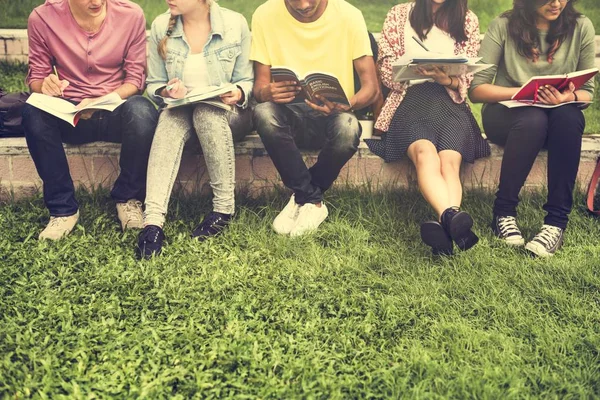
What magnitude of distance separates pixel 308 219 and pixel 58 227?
1.29 meters

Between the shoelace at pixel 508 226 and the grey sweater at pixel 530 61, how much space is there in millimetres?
776

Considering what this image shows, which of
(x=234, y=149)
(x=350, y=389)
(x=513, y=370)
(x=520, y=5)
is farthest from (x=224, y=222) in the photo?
(x=520, y=5)

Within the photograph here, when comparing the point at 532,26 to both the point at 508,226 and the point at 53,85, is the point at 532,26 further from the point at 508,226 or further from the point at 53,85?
the point at 53,85

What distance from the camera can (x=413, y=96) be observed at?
13.4 feet

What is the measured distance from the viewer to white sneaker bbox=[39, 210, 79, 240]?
3.78 metres

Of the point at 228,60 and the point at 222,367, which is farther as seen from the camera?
the point at 228,60

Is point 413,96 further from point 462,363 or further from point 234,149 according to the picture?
point 462,363

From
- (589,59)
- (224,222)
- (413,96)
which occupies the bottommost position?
(224,222)

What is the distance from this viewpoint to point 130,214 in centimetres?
393

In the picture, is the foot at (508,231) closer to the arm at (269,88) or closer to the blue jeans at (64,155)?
the arm at (269,88)

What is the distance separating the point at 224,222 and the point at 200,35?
3.34 feet

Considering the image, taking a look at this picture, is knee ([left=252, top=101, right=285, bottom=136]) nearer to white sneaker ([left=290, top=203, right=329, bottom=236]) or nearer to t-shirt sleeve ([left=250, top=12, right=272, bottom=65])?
t-shirt sleeve ([left=250, top=12, right=272, bottom=65])

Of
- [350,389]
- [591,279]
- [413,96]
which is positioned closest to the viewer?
[350,389]

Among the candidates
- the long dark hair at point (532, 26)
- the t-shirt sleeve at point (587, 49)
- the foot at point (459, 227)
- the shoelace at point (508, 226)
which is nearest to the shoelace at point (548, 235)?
the shoelace at point (508, 226)
